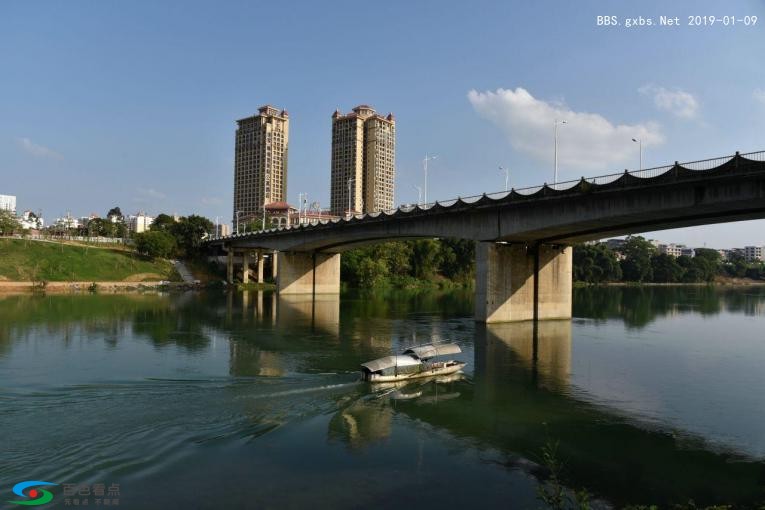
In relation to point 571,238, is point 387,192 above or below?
above

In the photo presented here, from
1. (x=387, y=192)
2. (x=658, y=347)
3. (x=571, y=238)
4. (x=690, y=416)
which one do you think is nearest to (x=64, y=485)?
(x=690, y=416)

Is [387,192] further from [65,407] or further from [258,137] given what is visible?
[65,407]

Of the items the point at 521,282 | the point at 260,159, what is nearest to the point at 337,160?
the point at 260,159

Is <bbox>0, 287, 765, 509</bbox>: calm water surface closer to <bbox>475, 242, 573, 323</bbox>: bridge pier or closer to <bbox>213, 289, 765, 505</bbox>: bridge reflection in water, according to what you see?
<bbox>213, 289, 765, 505</bbox>: bridge reflection in water

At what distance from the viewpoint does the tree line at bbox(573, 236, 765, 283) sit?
463 ft

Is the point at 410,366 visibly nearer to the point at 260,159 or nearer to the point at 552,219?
the point at 552,219

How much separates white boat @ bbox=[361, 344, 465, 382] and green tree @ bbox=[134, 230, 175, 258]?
8334 centimetres

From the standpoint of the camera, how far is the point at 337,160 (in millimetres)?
180500

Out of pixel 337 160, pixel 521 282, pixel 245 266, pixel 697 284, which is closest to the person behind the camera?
pixel 521 282

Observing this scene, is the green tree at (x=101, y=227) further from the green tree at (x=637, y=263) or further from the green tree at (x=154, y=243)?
the green tree at (x=637, y=263)

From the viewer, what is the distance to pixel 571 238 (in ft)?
155

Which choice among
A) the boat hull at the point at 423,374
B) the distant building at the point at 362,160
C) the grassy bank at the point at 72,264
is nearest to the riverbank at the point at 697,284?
the distant building at the point at 362,160

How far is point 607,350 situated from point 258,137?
6450 inches

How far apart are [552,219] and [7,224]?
94.4 metres
